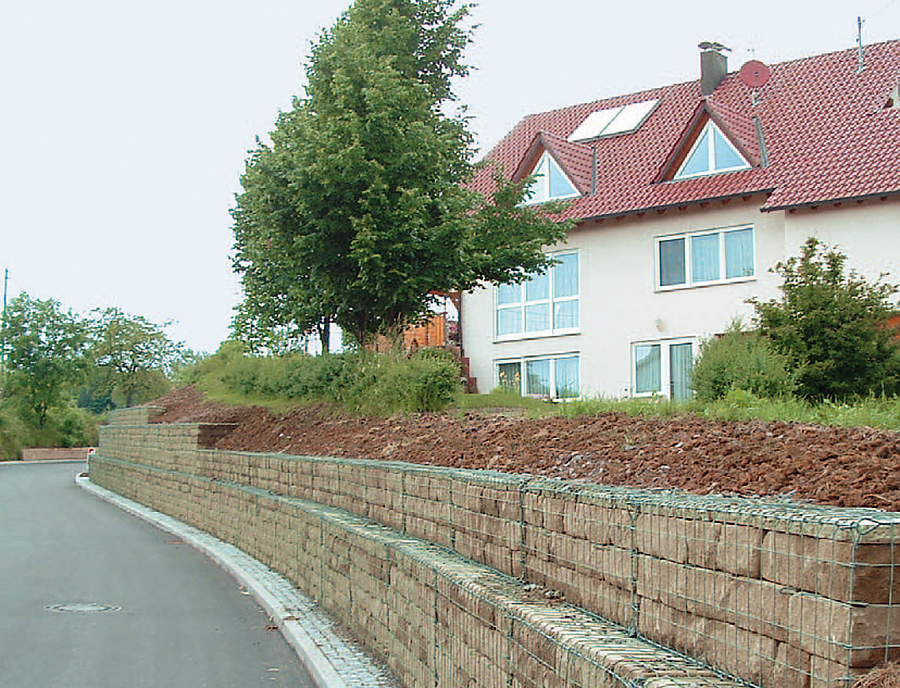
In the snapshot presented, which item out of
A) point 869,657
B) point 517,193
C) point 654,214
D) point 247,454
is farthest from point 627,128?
point 869,657

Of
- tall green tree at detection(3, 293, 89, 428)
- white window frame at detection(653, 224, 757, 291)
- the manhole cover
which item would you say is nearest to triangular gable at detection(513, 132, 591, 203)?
white window frame at detection(653, 224, 757, 291)

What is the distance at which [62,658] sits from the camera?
9820 mm

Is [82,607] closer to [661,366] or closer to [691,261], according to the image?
[661,366]

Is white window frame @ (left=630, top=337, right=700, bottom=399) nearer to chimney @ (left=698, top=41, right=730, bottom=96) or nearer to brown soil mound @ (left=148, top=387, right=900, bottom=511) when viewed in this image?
chimney @ (left=698, top=41, right=730, bottom=96)

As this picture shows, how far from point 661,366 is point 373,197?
1319 centimetres

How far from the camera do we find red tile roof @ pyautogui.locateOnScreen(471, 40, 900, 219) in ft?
87.6

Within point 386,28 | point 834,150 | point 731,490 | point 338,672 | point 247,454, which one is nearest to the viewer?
point 731,490

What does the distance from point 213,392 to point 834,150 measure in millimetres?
16193

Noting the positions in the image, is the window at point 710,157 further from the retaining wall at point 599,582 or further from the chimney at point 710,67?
the retaining wall at point 599,582

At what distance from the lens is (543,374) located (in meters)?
31.7

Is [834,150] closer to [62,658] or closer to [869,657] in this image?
[62,658]

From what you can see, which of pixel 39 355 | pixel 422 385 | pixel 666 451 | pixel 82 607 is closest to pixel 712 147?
pixel 422 385

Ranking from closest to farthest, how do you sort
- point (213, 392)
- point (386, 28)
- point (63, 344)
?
point (386, 28), point (213, 392), point (63, 344)

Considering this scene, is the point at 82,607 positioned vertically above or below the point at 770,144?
below
